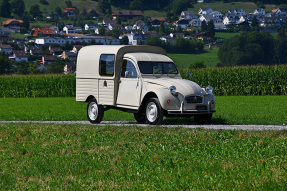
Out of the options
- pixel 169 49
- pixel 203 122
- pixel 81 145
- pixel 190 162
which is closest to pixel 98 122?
Answer: pixel 203 122

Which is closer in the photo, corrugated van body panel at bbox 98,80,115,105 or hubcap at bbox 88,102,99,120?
corrugated van body panel at bbox 98,80,115,105

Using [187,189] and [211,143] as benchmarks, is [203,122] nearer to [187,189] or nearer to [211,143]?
[211,143]

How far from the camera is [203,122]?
1819 centimetres

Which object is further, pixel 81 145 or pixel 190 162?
pixel 81 145

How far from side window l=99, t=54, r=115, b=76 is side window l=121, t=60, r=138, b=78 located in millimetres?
375

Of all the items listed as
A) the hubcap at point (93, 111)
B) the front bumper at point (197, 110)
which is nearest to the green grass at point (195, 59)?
the hubcap at point (93, 111)

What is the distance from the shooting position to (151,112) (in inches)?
677

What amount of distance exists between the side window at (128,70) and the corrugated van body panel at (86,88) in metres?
1.13

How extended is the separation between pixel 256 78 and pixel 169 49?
11109cm

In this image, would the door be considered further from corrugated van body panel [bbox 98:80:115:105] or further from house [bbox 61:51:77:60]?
house [bbox 61:51:77:60]

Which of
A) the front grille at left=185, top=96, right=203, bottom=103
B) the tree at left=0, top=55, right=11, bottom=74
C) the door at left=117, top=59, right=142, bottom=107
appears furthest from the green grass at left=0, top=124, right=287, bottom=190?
the tree at left=0, top=55, right=11, bottom=74

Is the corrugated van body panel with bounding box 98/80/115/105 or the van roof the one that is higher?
the van roof

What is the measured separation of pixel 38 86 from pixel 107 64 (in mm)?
31745

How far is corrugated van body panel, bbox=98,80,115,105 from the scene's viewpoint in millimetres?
18359
